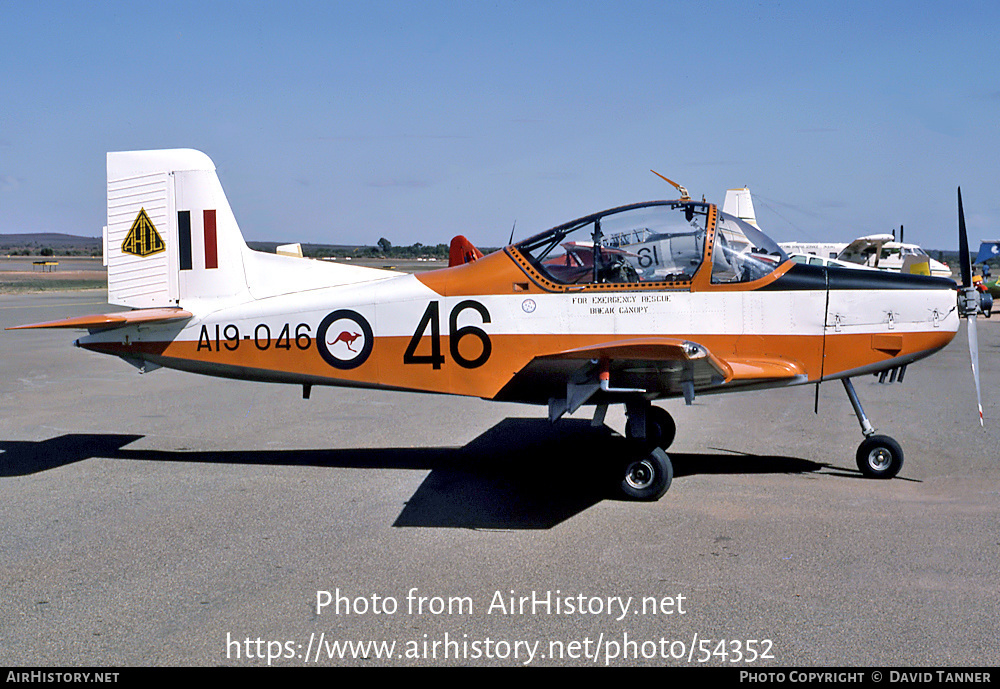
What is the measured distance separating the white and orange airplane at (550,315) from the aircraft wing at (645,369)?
21mm

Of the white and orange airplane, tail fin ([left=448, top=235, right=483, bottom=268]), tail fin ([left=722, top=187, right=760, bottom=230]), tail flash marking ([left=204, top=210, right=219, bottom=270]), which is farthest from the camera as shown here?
tail fin ([left=722, top=187, right=760, bottom=230])

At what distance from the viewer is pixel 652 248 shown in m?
6.73

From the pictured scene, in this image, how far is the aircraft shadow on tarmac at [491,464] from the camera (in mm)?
6117

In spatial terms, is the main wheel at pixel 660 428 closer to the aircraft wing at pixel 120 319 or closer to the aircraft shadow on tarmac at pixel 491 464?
the aircraft shadow on tarmac at pixel 491 464

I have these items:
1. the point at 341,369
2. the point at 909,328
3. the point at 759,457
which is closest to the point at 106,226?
the point at 341,369

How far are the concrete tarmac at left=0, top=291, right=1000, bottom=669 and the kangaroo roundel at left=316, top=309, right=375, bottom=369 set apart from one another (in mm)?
1021

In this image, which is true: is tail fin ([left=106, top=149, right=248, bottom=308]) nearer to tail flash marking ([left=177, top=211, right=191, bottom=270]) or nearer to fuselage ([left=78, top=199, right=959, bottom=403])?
tail flash marking ([left=177, top=211, right=191, bottom=270])

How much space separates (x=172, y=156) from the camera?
307 inches

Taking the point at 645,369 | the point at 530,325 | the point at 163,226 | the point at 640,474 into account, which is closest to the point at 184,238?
the point at 163,226

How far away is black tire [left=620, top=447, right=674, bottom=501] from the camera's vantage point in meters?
6.29

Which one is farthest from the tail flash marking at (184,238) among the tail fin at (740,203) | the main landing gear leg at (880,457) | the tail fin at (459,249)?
the tail fin at (740,203)

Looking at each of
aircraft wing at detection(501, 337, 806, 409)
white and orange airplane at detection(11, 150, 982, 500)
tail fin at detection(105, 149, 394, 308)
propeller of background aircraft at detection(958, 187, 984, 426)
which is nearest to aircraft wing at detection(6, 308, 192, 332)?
white and orange airplane at detection(11, 150, 982, 500)
